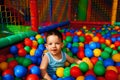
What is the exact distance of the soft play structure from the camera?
5.36ft

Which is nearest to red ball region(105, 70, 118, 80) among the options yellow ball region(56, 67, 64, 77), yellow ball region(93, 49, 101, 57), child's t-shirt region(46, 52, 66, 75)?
yellow ball region(56, 67, 64, 77)

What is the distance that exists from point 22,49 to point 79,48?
0.66m

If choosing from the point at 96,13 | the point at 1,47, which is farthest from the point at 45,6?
the point at 1,47

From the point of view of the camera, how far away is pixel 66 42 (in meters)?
2.54

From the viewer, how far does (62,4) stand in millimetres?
4371

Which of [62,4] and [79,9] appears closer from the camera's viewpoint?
[62,4]

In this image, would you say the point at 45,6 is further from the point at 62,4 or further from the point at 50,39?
the point at 50,39

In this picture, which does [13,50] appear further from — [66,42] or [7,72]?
[66,42]

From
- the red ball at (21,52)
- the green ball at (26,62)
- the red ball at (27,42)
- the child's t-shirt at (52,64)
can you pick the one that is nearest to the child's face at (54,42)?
the child's t-shirt at (52,64)

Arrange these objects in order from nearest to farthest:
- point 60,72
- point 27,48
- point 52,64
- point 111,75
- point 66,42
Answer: point 111,75, point 60,72, point 52,64, point 27,48, point 66,42

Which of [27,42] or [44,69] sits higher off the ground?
[27,42]

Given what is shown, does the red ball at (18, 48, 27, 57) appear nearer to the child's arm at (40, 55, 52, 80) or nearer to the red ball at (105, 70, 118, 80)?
the child's arm at (40, 55, 52, 80)

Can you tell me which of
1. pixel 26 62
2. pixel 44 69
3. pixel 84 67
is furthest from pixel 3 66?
pixel 84 67

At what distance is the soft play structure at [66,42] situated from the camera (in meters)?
1.63
